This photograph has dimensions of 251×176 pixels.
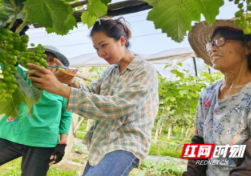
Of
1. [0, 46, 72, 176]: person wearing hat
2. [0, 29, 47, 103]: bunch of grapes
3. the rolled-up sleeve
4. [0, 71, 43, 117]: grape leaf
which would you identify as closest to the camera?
[0, 29, 47, 103]: bunch of grapes

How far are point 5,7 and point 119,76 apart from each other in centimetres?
102

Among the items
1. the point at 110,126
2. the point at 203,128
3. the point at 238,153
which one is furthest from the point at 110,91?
the point at 238,153

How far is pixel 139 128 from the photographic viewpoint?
1492mm

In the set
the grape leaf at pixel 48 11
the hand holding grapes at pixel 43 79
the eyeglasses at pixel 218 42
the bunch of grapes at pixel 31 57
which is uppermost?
the eyeglasses at pixel 218 42

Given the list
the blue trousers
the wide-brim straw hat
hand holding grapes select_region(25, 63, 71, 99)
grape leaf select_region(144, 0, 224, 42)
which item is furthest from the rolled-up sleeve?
the wide-brim straw hat

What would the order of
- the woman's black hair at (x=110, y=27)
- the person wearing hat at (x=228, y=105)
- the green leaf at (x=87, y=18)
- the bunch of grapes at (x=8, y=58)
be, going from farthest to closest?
1. the woman's black hair at (x=110, y=27)
2. the person wearing hat at (x=228, y=105)
3. the green leaf at (x=87, y=18)
4. the bunch of grapes at (x=8, y=58)

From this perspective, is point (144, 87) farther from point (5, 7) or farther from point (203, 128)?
point (5, 7)

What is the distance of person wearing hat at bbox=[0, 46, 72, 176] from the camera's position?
6.63 feet

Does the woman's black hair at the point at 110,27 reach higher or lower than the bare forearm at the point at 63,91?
higher

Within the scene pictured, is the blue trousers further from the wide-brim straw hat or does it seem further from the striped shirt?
the wide-brim straw hat

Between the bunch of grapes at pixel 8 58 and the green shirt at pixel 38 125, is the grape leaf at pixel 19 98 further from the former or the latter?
the green shirt at pixel 38 125

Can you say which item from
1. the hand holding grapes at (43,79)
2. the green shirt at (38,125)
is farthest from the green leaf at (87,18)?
the green shirt at (38,125)

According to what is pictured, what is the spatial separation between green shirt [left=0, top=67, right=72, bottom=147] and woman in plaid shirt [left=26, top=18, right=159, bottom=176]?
1.92 feet

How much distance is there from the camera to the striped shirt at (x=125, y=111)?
1.25m
